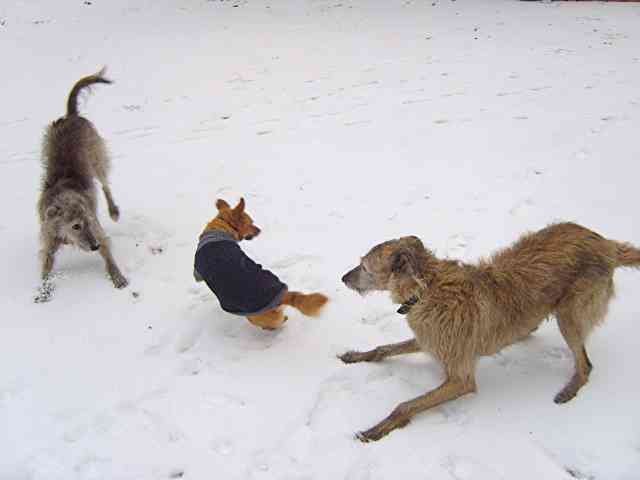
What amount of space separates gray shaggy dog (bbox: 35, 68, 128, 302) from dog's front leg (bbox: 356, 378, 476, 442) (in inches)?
109

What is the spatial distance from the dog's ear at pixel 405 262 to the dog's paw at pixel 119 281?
8.72 feet

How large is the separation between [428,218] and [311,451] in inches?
121

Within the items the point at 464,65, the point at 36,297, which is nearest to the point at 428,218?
the point at 36,297

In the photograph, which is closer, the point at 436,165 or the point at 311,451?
the point at 311,451

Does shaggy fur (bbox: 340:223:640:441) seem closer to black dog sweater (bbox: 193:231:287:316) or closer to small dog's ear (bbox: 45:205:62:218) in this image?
black dog sweater (bbox: 193:231:287:316)

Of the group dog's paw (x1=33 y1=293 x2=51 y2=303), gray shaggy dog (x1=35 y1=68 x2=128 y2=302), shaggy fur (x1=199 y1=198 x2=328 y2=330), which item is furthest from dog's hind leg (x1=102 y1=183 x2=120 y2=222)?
shaggy fur (x1=199 y1=198 x2=328 y2=330)

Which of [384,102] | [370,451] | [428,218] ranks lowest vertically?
[370,451]

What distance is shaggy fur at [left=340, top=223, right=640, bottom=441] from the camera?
319 centimetres

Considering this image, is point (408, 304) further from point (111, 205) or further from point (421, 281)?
point (111, 205)

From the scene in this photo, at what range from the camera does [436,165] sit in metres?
6.50

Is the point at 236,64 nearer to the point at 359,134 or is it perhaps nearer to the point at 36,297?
the point at 359,134

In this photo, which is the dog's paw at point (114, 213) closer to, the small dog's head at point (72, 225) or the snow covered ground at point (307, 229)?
the snow covered ground at point (307, 229)

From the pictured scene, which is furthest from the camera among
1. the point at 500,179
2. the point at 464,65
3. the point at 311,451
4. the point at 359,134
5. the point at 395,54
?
the point at 395,54

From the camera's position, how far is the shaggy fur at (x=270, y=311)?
12.0 ft
